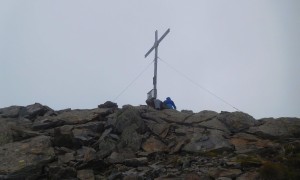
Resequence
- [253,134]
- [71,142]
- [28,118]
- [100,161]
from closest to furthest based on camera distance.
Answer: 1. [100,161]
2. [71,142]
3. [253,134]
4. [28,118]

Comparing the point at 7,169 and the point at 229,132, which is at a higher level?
the point at 229,132

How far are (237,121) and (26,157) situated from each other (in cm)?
1478

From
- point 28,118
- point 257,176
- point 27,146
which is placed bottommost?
point 257,176

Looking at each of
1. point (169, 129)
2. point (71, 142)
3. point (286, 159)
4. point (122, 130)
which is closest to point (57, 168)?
point (71, 142)

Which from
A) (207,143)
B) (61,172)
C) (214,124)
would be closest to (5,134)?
(61,172)

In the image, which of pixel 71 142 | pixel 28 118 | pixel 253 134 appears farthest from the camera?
pixel 28 118

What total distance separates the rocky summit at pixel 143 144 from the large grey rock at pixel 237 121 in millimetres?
69

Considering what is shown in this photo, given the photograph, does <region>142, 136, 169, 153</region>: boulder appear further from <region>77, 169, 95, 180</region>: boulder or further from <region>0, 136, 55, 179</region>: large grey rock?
<region>0, 136, 55, 179</region>: large grey rock

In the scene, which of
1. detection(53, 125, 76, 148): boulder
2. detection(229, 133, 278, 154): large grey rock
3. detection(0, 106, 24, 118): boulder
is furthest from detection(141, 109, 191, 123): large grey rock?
detection(0, 106, 24, 118): boulder

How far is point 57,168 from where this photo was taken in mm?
18938

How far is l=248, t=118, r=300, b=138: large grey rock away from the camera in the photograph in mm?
24188

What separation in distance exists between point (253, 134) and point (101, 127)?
10.6 m

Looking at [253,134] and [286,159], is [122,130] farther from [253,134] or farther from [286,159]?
[286,159]

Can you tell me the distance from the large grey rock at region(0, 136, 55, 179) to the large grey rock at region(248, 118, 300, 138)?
45.0ft
